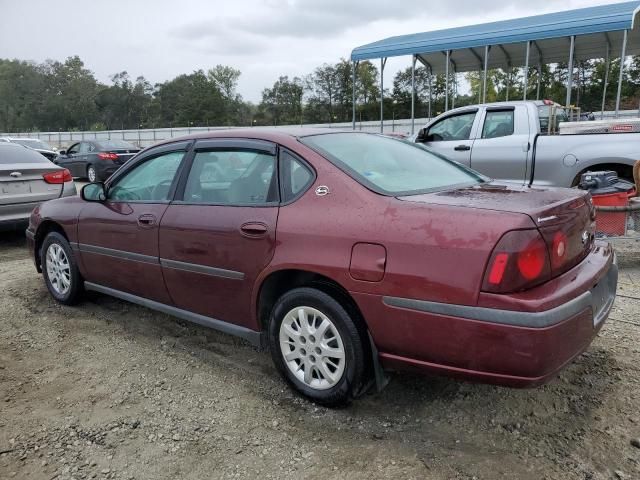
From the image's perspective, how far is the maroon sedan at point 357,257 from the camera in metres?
2.20

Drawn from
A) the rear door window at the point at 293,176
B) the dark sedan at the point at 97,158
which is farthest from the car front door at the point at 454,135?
the dark sedan at the point at 97,158

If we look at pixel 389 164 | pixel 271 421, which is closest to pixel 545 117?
pixel 389 164

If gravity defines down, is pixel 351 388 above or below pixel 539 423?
above

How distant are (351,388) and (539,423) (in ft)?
3.16

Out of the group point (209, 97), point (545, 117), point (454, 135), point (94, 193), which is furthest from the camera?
point (209, 97)

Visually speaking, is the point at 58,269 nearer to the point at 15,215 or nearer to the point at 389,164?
the point at 15,215

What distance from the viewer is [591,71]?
86.3 feet

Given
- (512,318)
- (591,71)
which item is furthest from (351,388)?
(591,71)

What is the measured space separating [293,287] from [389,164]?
0.94 metres

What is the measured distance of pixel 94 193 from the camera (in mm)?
4086

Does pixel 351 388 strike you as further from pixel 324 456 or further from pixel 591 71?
pixel 591 71

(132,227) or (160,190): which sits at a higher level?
(160,190)

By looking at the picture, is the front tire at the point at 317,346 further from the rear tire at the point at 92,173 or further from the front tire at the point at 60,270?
the rear tire at the point at 92,173

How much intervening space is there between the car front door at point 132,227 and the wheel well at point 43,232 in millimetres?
477
